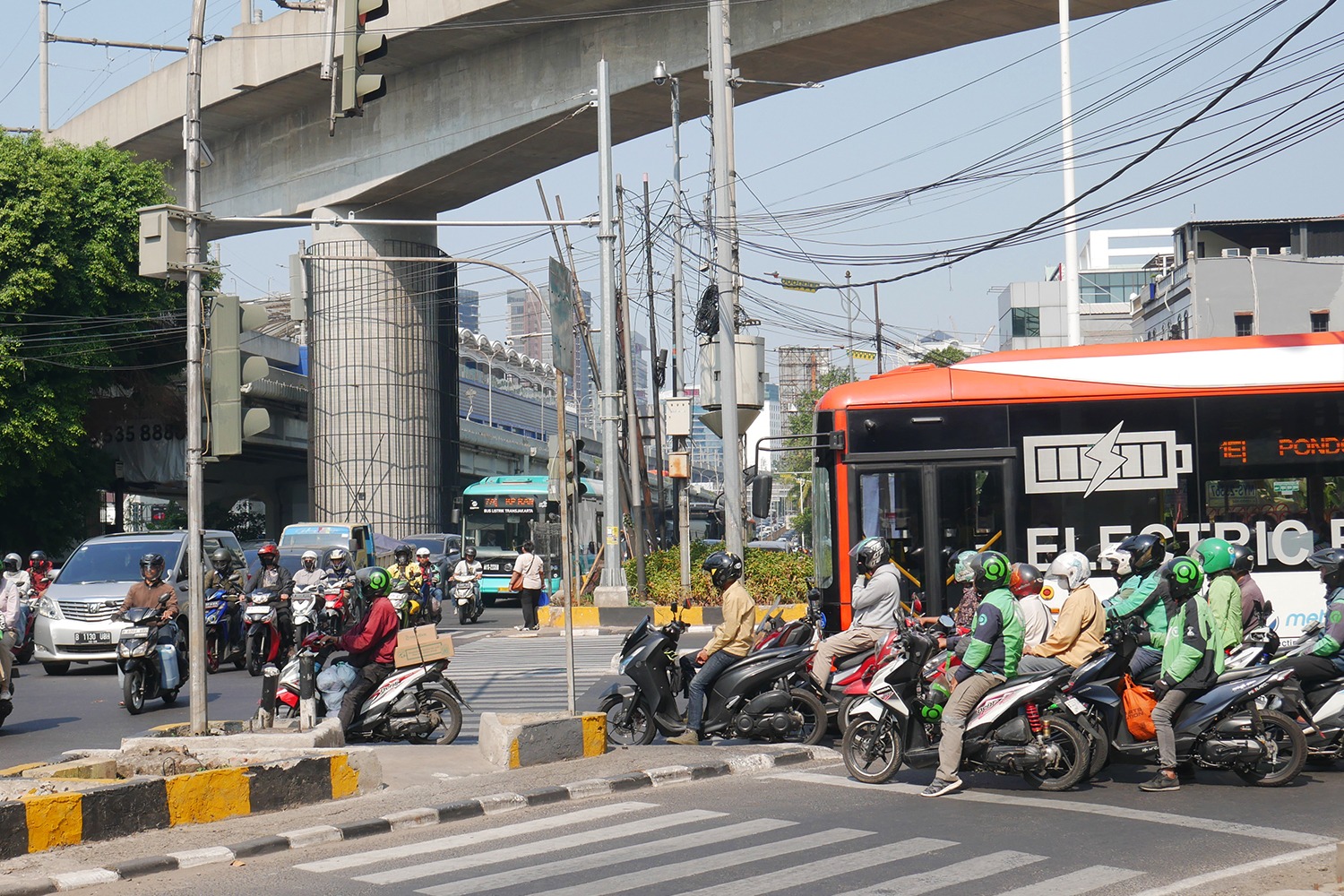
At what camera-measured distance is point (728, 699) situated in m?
11.1

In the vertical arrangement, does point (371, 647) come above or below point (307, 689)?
above

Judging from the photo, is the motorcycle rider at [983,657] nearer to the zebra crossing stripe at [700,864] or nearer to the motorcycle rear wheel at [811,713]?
the zebra crossing stripe at [700,864]

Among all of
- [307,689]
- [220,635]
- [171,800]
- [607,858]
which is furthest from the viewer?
[220,635]

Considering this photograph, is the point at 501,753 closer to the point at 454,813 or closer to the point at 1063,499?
the point at 454,813

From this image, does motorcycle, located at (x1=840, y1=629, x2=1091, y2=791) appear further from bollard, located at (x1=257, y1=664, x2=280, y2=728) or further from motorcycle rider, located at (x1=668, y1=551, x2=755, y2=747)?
bollard, located at (x1=257, y1=664, x2=280, y2=728)

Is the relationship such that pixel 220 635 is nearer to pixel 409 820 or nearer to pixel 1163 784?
pixel 409 820

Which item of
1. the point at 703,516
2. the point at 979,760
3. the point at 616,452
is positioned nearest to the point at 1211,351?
the point at 979,760

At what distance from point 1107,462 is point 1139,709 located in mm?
3714

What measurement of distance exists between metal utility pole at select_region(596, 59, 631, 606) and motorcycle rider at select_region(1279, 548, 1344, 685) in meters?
13.9

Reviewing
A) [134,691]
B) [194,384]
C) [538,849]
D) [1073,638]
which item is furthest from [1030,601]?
[134,691]

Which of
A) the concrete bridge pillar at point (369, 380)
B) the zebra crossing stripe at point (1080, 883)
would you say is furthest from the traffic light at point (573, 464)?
the concrete bridge pillar at point (369, 380)

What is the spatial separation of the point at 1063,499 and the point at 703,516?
4261 centimetres

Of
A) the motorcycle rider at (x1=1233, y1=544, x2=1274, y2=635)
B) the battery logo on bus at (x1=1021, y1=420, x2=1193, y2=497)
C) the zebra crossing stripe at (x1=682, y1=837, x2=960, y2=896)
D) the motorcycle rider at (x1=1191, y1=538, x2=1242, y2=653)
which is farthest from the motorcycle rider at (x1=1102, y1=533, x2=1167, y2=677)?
the battery logo on bus at (x1=1021, y1=420, x2=1193, y2=497)

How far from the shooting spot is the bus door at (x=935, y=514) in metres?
12.7
